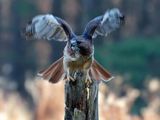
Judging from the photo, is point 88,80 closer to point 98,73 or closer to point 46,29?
point 98,73

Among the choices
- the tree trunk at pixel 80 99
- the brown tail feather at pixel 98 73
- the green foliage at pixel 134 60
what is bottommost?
the tree trunk at pixel 80 99

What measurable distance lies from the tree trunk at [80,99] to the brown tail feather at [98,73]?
0.12 m

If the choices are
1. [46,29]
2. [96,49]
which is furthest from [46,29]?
[96,49]

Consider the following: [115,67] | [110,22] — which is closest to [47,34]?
[110,22]

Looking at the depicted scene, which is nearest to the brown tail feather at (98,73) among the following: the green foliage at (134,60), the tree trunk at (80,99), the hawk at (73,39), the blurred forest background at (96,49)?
the hawk at (73,39)

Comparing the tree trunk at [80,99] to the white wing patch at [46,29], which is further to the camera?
the white wing patch at [46,29]

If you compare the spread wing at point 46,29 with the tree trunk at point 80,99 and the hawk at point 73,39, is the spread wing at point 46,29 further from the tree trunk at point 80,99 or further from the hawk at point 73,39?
the tree trunk at point 80,99

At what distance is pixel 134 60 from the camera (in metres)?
17.2

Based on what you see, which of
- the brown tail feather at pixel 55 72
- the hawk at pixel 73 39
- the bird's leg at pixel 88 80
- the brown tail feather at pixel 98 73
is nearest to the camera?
the hawk at pixel 73 39

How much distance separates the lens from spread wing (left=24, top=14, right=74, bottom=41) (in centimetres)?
402

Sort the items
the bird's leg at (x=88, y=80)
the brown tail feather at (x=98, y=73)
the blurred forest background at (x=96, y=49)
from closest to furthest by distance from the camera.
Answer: the bird's leg at (x=88, y=80) → the brown tail feather at (x=98, y=73) → the blurred forest background at (x=96, y=49)

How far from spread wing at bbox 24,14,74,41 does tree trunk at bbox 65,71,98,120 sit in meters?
0.26

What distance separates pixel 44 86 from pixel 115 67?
7904 mm

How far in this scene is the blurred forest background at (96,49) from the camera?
1577 cm
